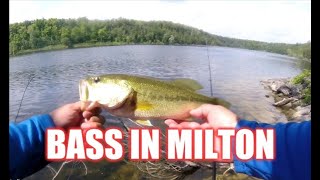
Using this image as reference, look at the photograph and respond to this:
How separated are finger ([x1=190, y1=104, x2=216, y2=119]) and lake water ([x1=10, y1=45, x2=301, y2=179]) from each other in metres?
5.18

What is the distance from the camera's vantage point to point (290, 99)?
12.8 meters

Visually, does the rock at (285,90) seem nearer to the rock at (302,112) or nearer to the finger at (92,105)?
the rock at (302,112)

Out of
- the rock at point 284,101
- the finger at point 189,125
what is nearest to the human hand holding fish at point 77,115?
the finger at point 189,125

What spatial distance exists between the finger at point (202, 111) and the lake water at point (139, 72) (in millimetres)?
5179

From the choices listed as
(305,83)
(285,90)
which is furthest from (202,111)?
(285,90)

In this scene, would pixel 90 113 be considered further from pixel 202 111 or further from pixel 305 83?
pixel 305 83

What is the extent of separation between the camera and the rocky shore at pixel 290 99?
1115 cm

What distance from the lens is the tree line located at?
18688 millimetres

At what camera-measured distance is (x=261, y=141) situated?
2.69 meters

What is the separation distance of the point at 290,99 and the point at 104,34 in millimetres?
10999

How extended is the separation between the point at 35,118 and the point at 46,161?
366 mm
